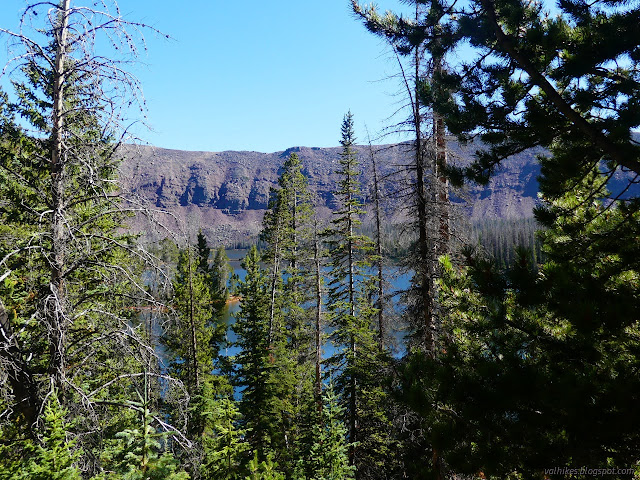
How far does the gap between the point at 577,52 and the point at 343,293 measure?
13428mm

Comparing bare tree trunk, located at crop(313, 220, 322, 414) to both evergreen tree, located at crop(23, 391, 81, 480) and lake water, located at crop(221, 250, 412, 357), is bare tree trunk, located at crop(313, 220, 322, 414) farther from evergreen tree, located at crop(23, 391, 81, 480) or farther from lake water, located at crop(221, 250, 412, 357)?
evergreen tree, located at crop(23, 391, 81, 480)

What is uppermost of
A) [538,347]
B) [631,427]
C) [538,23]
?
[538,23]

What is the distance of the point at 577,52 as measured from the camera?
402 cm

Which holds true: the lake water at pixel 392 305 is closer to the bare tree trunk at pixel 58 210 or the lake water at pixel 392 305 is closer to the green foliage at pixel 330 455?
the green foliage at pixel 330 455

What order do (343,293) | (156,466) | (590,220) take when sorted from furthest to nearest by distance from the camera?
(343,293)
(590,220)
(156,466)

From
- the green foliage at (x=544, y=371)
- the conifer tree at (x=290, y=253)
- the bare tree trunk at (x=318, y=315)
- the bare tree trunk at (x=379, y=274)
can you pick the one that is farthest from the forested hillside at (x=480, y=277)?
the conifer tree at (x=290, y=253)

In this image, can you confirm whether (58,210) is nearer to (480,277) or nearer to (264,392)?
(480,277)

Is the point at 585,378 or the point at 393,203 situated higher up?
the point at 393,203

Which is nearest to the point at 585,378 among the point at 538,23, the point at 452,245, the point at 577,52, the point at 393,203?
the point at 577,52

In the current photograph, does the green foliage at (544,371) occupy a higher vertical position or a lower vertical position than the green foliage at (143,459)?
higher

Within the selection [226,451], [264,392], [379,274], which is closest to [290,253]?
[379,274]

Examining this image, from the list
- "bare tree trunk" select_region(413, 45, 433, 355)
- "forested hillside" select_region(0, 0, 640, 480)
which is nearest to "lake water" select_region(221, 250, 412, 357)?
"bare tree trunk" select_region(413, 45, 433, 355)

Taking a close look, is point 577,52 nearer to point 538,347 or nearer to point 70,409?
point 538,347

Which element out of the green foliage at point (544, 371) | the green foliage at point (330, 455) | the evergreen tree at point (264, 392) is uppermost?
the green foliage at point (544, 371)
